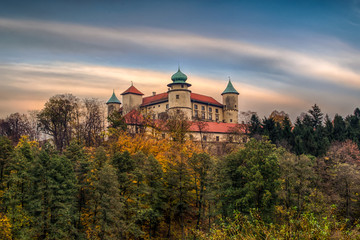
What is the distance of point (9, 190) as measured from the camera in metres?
29.1

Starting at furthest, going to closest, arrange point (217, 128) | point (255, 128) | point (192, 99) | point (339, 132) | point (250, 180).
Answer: point (192, 99)
point (217, 128)
point (255, 128)
point (339, 132)
point (250, 180)

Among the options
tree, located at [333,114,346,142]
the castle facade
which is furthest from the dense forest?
the castle facade

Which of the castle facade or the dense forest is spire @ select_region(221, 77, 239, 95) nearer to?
the castle facade

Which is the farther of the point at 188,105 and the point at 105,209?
the point at 188,105

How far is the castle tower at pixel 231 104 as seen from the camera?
93.6 m

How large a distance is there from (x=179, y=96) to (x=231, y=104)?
18688 mm

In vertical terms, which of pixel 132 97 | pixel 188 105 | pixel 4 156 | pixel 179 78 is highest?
pixel 179 78

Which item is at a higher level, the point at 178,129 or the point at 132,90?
the point at 132,90

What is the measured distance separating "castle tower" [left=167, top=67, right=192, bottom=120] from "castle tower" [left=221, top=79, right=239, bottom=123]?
1594 centimetres

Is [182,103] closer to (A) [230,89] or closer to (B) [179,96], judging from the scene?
(B) [179,96]

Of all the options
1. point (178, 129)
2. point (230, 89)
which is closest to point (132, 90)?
point (230, 89)

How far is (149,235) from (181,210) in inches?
153

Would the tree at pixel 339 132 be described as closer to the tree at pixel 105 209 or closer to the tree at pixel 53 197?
the tree at pixel 105 209

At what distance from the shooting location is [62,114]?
56969 millimetres
